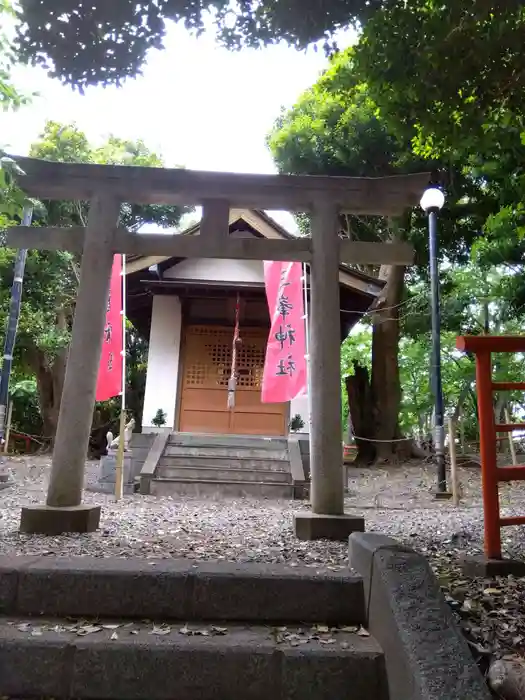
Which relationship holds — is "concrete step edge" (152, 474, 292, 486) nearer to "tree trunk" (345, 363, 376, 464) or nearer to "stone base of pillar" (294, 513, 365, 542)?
"stone base of pillar" (294, 513, 365, 542)

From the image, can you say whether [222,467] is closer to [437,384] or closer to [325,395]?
[437,384]

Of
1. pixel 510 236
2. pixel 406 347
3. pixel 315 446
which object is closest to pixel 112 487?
pixel 315 446

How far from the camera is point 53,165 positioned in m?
5.11

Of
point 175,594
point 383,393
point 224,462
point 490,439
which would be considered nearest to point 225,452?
point 224,462

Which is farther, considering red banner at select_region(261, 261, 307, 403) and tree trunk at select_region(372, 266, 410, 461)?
tree trunk at select_region(372, 266, 410, 461)

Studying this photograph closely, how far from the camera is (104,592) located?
2.87 meters

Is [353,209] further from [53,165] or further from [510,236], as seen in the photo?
[510,236]

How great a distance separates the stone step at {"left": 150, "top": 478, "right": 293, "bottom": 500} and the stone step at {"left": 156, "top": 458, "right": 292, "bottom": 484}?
0.21 meters

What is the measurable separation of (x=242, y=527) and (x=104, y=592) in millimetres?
2684

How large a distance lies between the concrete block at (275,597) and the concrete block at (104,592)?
4.5 inches

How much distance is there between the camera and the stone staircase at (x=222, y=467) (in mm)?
8977

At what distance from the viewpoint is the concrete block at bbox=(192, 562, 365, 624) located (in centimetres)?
286

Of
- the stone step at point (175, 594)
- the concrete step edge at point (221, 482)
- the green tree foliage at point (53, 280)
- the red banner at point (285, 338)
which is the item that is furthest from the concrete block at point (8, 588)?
the green tree foliage at point (53, 280)

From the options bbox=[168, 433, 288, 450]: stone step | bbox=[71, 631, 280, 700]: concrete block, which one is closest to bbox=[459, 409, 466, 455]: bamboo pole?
bbox=[168, 433, 288, 450]: stone step
